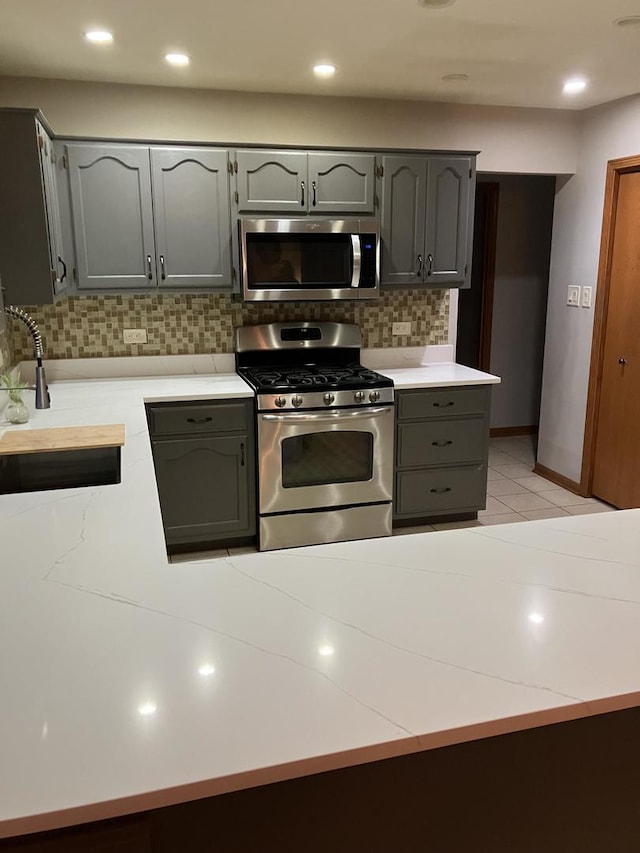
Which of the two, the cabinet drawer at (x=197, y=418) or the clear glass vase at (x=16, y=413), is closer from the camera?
the clear glass vase at (x=16, y=413)

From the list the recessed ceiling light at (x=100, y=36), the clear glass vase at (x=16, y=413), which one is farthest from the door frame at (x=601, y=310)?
the clear glass vase at (x=16, y=413)

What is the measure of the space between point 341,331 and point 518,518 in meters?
1.53

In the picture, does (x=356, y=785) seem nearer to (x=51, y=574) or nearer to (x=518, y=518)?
(x=51, y=574)

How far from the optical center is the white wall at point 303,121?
338cm

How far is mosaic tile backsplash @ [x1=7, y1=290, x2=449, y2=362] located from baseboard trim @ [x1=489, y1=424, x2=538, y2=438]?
191 cm

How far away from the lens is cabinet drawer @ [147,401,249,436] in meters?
3.33

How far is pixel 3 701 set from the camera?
0.90 metres

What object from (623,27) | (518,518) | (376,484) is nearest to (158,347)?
(376,484)

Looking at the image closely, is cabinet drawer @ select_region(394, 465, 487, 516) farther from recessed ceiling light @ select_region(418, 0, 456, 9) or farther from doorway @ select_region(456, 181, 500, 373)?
recessed ceiling light @ select_region(418, 0, 456, 9)

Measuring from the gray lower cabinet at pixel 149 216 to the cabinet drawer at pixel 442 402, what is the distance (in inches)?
46.3

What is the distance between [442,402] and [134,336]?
Result: 5.70 feet

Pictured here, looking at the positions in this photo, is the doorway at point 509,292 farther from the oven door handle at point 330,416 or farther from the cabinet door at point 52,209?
the cabinet door at point 52,209

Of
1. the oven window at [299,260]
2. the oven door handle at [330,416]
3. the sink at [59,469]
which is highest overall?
the oven window at [299,260]

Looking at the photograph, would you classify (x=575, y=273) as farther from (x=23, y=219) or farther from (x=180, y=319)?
(x=23, y=219)
